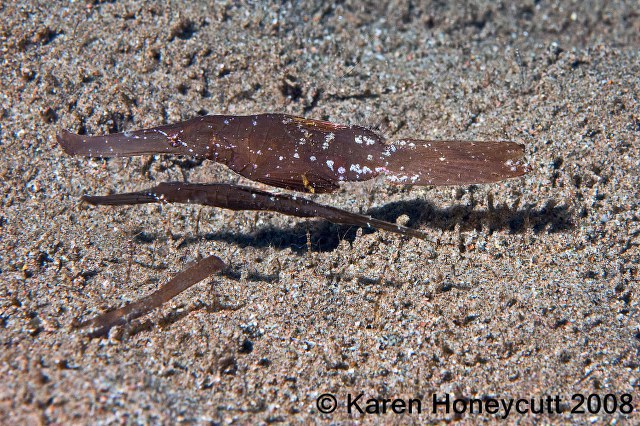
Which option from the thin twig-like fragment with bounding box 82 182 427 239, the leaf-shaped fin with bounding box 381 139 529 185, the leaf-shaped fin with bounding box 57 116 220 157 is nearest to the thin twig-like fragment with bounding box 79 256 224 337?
the thin twig-like fragment with bounding box 82 182 427 239

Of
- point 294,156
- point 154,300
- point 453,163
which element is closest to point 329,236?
point 294,156

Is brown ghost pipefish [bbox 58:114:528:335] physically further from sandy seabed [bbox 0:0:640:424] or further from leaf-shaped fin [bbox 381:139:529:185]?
sandy seabed [bbox 0:0:640:424]

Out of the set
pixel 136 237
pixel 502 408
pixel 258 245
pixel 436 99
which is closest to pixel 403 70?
pixel 436 99

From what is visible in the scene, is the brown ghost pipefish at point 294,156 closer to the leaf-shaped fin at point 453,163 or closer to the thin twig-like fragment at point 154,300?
the leaf-shaped fin at point 453,163

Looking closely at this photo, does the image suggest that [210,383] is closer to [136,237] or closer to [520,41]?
[136,237]

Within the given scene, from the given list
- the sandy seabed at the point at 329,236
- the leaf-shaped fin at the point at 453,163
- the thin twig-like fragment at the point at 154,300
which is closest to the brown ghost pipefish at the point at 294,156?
the leaf-shaped fin at the point at 453,163

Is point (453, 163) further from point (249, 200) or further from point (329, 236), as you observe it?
point (249, 200)
